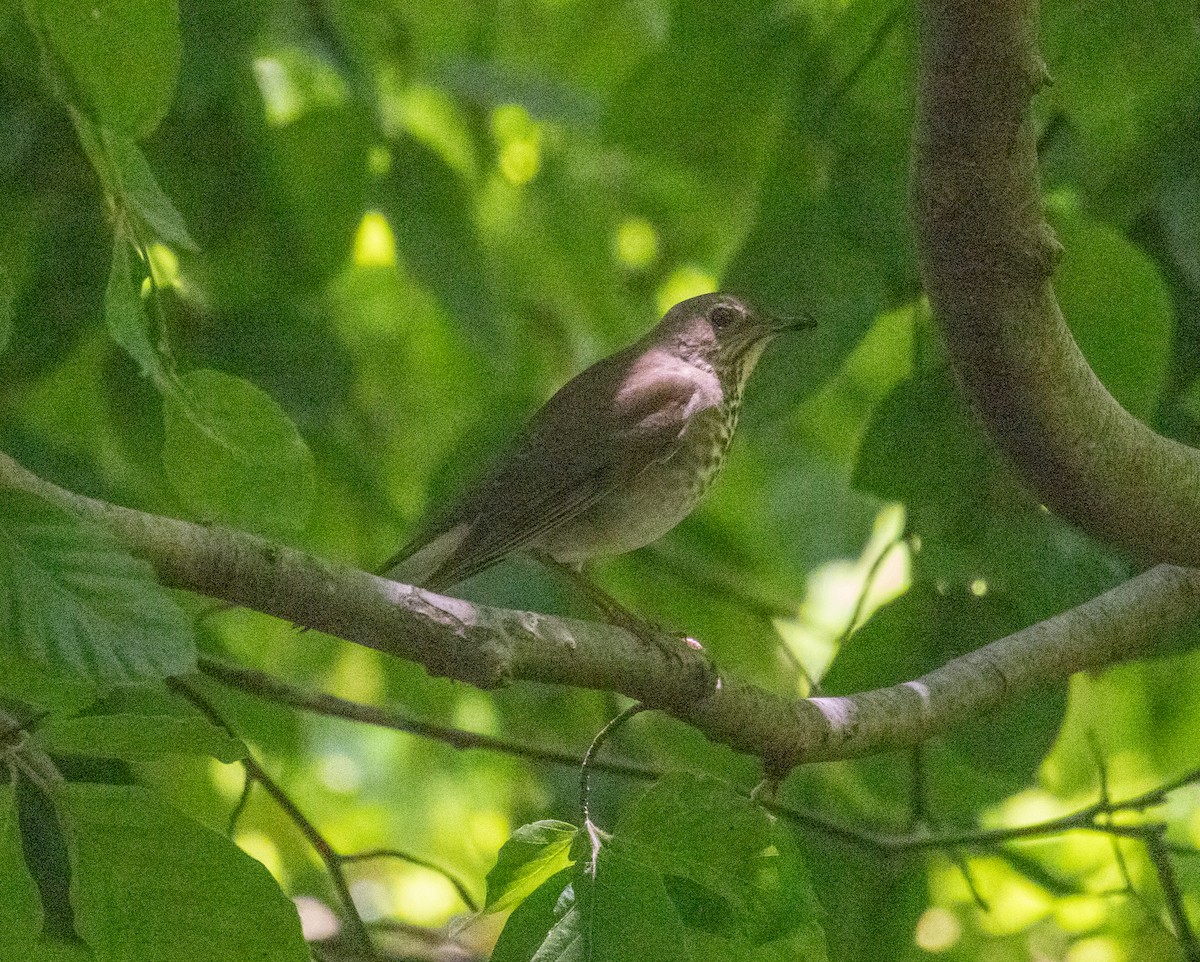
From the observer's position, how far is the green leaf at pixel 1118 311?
2232mm

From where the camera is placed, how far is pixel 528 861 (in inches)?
65.4

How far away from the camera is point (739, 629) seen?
358cm

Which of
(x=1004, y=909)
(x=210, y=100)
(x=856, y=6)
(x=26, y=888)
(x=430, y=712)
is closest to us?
(x=26, y=888)

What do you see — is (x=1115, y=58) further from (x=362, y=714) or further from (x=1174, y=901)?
(x=362, y=714)

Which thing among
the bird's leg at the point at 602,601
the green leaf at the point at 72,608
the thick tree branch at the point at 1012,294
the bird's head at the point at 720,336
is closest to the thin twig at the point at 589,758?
the green leaf at the point at 72,608

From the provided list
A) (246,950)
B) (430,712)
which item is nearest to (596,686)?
(246,950)

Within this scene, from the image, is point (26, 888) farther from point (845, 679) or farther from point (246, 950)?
point (845, 679)

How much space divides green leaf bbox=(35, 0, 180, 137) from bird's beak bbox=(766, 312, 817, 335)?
4.08 ft

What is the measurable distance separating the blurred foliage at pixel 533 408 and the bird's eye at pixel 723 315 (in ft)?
0.92

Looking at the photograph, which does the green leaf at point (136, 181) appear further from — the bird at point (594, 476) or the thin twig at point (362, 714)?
the bird at point (594, 476)

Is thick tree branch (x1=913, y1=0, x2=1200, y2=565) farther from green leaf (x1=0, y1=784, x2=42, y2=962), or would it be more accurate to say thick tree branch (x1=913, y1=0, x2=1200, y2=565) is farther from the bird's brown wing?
the bird's brown wing

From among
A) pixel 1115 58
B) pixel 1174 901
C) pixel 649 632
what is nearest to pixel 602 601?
pixel 649 632

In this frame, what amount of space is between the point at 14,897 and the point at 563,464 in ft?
6.13

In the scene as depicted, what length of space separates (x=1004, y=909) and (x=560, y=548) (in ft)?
4.05
